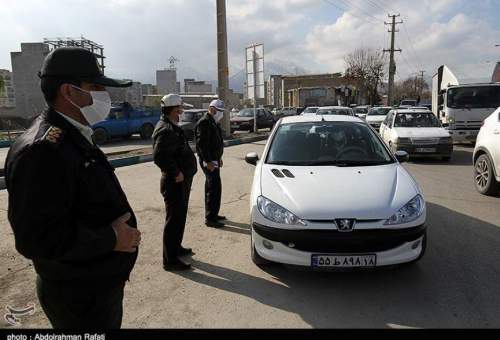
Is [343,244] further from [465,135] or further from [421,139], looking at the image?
[465,135]

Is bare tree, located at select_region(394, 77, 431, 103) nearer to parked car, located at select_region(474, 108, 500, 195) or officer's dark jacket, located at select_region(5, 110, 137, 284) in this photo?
parked car, located at select_region(474, 108, 500, 195)

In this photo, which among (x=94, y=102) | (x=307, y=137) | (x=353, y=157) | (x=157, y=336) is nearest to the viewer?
(x=94, y=102)

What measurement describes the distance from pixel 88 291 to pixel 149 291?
2.00m

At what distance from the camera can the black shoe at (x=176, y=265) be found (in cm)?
421

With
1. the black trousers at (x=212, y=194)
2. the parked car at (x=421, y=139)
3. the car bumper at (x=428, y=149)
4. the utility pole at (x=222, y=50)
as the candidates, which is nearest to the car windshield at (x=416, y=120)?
the parked car at (x=421, y=139)

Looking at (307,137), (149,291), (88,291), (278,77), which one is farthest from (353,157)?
(278,77)

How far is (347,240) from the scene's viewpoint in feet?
11.1

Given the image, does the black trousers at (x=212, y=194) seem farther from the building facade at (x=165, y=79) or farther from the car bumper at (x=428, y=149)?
the building facade at (x=165, y=79)

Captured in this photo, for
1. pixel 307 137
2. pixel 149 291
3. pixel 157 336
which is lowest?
pixel 149 291

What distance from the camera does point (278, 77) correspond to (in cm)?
11450

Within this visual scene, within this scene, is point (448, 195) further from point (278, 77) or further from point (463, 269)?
point (278, 77)

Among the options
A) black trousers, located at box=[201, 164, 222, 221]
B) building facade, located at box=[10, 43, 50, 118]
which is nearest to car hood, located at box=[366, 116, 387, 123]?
black trousers, located at box=[201, 164, 222, 221]

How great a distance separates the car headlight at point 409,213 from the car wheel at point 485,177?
13.0ft

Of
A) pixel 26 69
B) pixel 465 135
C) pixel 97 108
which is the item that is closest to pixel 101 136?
pixel 465 135
